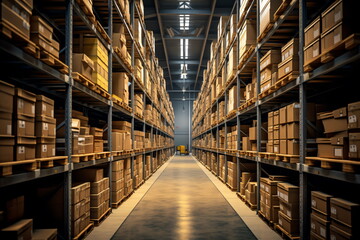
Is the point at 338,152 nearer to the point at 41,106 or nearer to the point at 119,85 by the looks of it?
the point at 41,106

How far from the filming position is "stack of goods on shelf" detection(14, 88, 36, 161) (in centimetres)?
294

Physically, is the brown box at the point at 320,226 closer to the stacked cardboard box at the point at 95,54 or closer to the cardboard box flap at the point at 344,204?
the cardboard box flap at the point at 344,204

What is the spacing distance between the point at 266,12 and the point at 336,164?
3.30 meters

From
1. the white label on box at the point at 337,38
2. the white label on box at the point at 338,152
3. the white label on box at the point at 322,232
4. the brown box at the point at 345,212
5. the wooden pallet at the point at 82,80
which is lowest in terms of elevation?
the white label on box at the point at 322,232

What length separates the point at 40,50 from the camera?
10.2ft

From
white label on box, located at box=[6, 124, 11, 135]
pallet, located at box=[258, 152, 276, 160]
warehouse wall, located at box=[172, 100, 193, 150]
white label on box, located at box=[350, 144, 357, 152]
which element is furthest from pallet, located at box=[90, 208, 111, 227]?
warehouse wall, located at box=[172, 100, 193, 150]

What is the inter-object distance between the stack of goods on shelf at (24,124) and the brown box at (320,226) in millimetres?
3207

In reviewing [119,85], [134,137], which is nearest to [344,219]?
[119,85]

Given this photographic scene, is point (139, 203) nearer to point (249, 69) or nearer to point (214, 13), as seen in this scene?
point (249, 69)

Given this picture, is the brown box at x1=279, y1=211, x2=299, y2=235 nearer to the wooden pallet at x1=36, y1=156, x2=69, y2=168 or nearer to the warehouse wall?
the wooden pallet at x1=36, y1=156, x2=69, y2=168

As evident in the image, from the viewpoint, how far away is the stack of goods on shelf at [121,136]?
22.1 ft

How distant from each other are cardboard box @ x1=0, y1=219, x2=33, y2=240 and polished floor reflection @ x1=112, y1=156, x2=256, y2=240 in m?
1.63

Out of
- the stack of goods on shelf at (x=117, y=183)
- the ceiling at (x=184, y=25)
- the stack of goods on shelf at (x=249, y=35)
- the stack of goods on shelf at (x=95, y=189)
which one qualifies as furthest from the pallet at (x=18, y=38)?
the ceiling at (x=184, y=25)

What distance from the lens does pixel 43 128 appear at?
3430 mm
